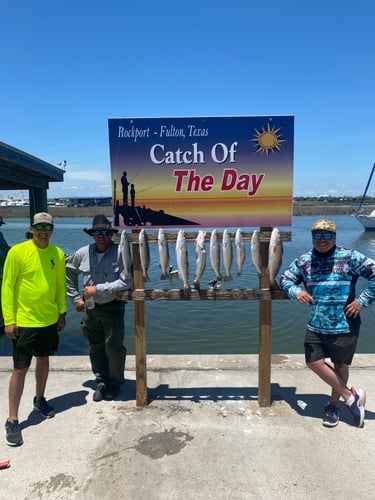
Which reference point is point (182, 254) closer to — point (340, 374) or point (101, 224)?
point (101, 224)

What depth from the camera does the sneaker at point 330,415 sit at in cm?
343

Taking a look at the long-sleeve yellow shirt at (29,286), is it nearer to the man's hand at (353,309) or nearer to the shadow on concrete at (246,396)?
the shadow on concrete at (246,396)

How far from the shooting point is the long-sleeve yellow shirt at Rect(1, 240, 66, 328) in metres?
3.28

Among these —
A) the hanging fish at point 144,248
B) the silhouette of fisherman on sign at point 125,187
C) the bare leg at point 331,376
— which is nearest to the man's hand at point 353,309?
the bare leg at point 331,376

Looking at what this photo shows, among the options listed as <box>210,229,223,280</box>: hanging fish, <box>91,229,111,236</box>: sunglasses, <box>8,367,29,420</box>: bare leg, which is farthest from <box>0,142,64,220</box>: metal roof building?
<box>210,229,223,280</box>: hanging fish

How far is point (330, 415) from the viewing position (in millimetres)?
3465

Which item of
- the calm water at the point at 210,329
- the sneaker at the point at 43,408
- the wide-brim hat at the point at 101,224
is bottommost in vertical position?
the calm water at the point at 210,329

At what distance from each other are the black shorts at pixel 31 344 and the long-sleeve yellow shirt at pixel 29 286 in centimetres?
7

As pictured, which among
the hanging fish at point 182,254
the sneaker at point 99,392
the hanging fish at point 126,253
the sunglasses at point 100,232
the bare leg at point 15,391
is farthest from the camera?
the sneaker at point 99,392

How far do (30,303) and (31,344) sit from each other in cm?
38

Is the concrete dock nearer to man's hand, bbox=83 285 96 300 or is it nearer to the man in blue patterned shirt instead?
the man in blue patterned shirt

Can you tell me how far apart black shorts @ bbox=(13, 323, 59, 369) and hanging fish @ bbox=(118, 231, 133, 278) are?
885mm

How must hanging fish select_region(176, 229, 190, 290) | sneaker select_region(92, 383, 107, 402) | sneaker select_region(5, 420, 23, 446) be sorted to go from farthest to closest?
sneaker select_region(92, 383, 107, 402) → hanging fish select_region(176, 229, 190, 290) → sneaker select_region(5, 420, 23, 446)

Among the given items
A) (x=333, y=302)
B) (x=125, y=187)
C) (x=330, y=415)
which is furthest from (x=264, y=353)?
(x=125, y=187)
